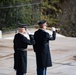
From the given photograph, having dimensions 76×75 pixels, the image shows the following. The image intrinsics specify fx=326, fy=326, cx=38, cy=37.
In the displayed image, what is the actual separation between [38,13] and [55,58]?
1163 cm

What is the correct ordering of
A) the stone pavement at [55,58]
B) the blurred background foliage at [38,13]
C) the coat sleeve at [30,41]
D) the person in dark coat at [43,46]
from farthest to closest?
the blurred background foliage at [38,13]
the stone pavement at [55,58]
the person in dark coat at [43,46]
the coat sleeve at [30,41]

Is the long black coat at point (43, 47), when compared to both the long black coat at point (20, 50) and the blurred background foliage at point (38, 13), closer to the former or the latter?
the long black coat at point (20, 50)

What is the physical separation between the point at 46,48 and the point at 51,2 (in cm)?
2261

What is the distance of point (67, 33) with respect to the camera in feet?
87.7

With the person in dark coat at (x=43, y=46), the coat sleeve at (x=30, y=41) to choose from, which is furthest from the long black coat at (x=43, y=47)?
the coat sleeve at (x=30, y=41)

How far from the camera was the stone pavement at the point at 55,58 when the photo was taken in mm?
10820

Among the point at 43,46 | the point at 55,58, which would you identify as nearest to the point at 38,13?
the point at 55,58

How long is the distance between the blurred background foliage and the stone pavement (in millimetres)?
4938

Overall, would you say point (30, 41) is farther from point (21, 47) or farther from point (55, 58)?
point (55, 58)

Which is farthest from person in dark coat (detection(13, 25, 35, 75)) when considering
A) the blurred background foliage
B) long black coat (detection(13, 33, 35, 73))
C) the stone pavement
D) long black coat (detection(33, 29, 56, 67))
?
the blurred background foliage

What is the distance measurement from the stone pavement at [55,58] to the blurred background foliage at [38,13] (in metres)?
4.94

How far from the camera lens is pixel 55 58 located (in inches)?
516

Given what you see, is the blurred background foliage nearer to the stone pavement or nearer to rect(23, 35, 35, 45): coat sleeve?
the stone pavement

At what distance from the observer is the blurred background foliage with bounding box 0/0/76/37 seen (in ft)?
73.7
